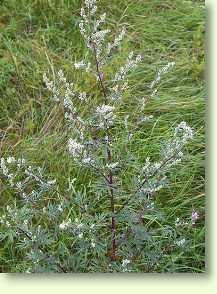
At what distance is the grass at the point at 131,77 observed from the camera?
1878 millimetres

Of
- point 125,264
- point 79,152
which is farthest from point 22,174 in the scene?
point 125,264

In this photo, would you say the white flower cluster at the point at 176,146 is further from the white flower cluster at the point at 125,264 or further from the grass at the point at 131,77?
the white flower cluster at the point at 125,264

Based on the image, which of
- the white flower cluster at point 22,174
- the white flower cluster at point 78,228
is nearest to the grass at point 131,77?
the white flower cluster at point 22,174

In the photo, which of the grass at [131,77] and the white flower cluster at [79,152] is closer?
the white flower cluster at [79,152]

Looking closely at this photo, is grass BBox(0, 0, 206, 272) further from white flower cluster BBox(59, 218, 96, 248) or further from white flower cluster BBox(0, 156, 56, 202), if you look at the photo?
white flower cluster BBox(59, 218, 96, 248)

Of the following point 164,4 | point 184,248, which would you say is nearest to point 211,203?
point 184,248

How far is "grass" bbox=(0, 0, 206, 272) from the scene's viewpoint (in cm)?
188

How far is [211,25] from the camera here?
186cm

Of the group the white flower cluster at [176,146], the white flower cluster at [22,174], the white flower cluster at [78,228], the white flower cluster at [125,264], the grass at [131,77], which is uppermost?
the grass at [131,77]

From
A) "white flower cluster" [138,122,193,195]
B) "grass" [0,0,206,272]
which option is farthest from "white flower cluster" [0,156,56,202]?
"white flower cluster" [138,122,193,195]

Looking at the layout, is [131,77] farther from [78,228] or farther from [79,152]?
[78,228]

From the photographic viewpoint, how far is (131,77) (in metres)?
1.99

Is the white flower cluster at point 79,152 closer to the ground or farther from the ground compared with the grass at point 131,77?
closer to the ground

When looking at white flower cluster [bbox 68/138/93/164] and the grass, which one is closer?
white flower cluster [bbox 68/138/93/164]
